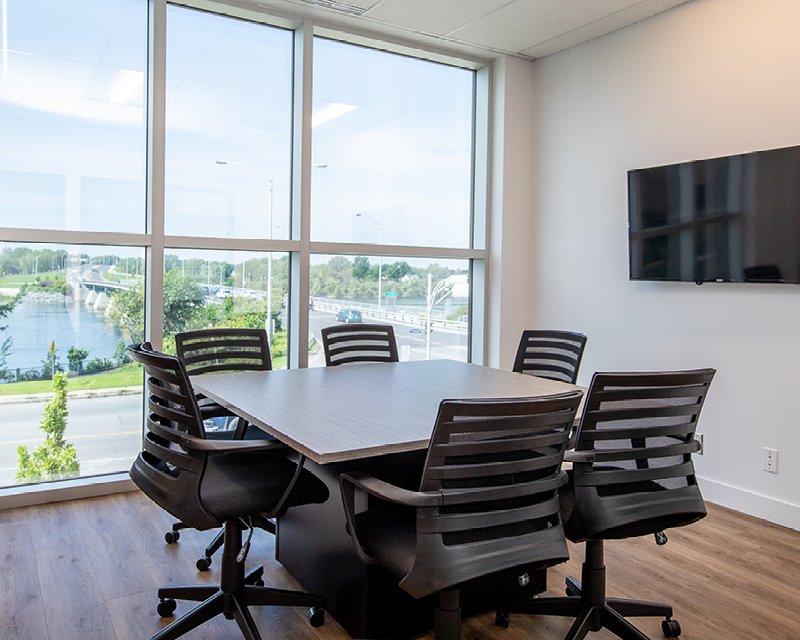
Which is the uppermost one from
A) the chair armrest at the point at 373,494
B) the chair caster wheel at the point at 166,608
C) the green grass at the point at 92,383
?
the green grass at the point at 92,383

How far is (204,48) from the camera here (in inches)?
161

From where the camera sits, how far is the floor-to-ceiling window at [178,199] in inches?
144

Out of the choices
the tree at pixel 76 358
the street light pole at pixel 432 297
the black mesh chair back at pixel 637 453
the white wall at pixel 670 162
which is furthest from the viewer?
the street light pole at pixel 432 297

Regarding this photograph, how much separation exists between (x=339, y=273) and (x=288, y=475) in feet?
8.16

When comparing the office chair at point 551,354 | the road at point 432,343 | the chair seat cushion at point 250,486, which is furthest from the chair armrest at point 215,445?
the road at point 432,343

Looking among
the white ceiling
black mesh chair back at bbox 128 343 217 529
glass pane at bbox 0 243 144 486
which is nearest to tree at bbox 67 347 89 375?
glass pane at bbox 0 243 144 486

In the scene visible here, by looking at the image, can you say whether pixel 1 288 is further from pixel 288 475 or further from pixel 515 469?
pixel 515 469

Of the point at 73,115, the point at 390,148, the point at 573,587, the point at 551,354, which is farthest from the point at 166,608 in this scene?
the point at 390,148

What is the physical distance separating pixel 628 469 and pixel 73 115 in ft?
11.3

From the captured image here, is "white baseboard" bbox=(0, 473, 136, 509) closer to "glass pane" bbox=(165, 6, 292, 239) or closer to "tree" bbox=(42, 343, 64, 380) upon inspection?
"tree" bbox=(42, 343, 64, 380)

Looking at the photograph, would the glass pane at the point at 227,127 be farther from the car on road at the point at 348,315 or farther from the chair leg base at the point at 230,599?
the chair leg base at the point at 230,599

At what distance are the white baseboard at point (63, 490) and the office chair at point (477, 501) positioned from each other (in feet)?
7.96

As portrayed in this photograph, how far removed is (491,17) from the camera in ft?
13.9

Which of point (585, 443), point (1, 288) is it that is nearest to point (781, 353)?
point (585, 443)
